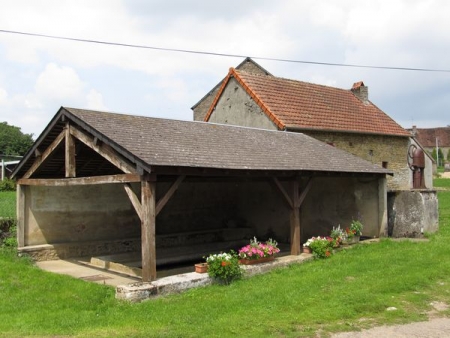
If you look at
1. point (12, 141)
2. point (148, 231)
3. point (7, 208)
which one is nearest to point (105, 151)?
point (148, 231)

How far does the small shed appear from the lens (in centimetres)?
805

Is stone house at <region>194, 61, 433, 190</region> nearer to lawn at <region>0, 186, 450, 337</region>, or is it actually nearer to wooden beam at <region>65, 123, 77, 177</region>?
lawn at <region>0, 186, 450, 337</region>

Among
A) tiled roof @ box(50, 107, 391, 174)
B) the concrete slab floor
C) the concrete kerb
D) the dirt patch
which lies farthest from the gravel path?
the concrete slab floor

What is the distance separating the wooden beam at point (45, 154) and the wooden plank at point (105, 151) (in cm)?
60

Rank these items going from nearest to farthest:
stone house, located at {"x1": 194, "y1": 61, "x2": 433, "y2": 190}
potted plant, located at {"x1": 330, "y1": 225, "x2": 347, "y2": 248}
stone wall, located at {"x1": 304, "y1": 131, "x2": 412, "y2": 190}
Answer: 1. potted plant, located at {"x1": 330, "y1": 225, "x2": 347, "y2": 248}
2. stone house, located at {"x1": 194, "y1": 61, "x2": 433, "y2": 190}
3. stone wall, located at {"x1": 304, "y1": 131, "x2": 412, "y2": 190}

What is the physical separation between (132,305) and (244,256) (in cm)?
292

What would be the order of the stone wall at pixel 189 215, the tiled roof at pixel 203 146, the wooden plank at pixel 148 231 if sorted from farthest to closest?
the stone wall at pixel 189 215 → the tiled roof at pixel 203 146 → the wooden plank at pixel 148 231

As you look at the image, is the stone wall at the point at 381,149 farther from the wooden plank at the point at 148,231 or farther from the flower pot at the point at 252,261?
the wooden plank at the point at 148,231

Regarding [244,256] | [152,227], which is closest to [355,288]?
[244,256]

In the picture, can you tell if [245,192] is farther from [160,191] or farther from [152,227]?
[152,227]

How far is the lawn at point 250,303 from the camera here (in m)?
5.70

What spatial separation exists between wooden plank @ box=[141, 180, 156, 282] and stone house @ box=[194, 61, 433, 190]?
30.3ft

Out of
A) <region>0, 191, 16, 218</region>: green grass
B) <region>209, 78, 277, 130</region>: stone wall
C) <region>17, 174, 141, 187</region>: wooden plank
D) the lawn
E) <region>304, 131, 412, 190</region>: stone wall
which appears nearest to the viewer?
the lawn

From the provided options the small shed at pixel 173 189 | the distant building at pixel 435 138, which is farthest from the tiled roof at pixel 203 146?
the distant building at pixel 435 138
